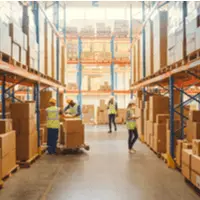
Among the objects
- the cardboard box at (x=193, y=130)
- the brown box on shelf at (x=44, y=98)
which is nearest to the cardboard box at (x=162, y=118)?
the cardboard box at (x=193, y=130)

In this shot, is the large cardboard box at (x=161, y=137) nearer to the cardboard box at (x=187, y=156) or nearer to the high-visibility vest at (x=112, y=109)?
the cardboard box at (x=187, y=156)

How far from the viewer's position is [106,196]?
18.7 feet

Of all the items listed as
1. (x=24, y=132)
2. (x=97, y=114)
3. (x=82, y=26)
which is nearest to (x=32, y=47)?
(x=24, y=132)

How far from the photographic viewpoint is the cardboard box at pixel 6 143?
6.28 meters

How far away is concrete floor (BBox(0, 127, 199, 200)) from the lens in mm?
5762

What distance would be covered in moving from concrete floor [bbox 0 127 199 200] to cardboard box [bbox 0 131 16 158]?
23.7 inches

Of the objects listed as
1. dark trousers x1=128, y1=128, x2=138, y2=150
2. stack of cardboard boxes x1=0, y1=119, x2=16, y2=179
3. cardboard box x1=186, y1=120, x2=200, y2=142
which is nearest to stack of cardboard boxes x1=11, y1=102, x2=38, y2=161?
stack of cardboard boxes x1=0, y1=119, x2=16, y2=179

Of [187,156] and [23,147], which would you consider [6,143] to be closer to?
[23,147]

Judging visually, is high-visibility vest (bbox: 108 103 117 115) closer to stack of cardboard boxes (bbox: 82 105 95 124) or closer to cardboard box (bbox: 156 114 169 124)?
stack of cardboard boxes (bbox: 82 105 95 124)

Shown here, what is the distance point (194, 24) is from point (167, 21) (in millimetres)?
2835

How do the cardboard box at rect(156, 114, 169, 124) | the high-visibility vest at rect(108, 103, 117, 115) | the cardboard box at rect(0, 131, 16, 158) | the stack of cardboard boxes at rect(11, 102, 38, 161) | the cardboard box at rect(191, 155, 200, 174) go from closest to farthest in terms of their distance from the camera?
the cardboard box at rect(191, 155, 200, 174) < the cardboard box at rect(0, 131, 16, 158) < the stack of cardboard boxes at rect(11, 102, 38, 161) < the cardboard box at rect(156, 114, 169, 124) < the high-visibility vest at rect(108, 103, 117, 115)

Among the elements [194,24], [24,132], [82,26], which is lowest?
[24,132]

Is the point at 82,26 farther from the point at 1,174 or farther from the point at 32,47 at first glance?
the point at 1,174

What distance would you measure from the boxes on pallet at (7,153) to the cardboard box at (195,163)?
3399 millimetres
